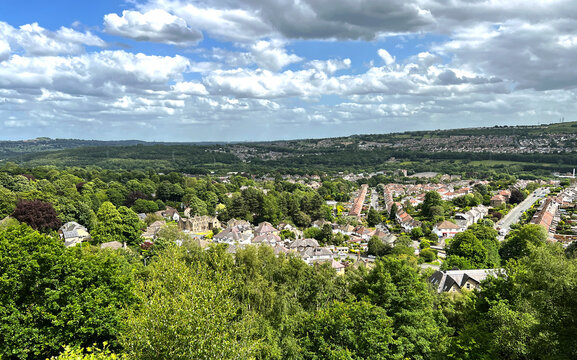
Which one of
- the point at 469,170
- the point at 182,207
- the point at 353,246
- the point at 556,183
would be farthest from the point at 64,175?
the point at 469,170

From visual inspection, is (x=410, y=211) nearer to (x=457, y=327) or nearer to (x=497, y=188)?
(x=497, y=188)

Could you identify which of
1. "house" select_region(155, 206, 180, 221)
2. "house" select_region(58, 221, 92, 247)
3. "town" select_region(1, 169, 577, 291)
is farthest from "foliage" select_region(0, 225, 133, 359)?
"house" select_region(155, 206, 180, 221)

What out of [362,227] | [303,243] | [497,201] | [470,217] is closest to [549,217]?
[470,217]

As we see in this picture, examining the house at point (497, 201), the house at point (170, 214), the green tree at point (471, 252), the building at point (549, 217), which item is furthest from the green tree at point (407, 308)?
the house at point (497, 201)

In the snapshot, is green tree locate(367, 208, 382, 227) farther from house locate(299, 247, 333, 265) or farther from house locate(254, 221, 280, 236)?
house locate(299, 247, 333, 265)

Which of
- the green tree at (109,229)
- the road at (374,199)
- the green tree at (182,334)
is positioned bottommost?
the road at (374,199)

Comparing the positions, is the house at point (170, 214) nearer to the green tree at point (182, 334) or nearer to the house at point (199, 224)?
the house at point (199, 224)

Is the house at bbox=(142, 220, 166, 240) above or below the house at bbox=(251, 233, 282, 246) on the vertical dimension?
above
